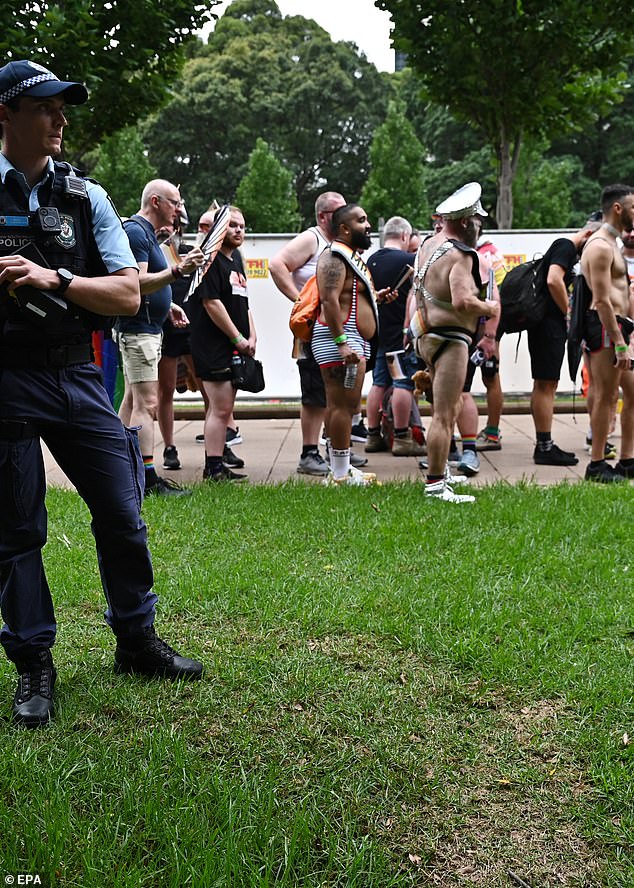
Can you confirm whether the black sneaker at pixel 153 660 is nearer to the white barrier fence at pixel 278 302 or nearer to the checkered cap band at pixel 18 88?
the checkered cap band at pixel 18 88

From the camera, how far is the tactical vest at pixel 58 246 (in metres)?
2.90

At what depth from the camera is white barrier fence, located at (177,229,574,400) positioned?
12695 millimetres

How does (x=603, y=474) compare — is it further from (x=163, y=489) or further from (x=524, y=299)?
(x=163, y=489)

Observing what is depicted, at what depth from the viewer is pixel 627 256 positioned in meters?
8.30

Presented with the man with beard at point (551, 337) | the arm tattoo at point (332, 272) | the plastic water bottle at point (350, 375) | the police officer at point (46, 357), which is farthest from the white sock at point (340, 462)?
the police officer at point (46, 357)

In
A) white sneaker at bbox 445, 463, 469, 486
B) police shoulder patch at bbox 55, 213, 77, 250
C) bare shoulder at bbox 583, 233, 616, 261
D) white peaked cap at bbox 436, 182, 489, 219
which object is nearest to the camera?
police shoulder patch at bbox 55, 213, 77, 250

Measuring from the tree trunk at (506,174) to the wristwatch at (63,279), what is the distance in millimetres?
12404

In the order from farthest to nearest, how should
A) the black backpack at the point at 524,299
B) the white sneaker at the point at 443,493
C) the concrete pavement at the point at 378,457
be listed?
the black backpack at the point at 524,299
the concrete pavement at the point at 378,457
the white sneaker at the point at 443,493

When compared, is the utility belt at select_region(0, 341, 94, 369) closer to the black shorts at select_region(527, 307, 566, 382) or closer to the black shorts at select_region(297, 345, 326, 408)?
the black shorts at select_region(297, 345, 326, 408)

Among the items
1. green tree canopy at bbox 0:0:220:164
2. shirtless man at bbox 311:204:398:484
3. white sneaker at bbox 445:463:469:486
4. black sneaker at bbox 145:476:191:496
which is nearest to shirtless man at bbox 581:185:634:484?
white sneaker at bbox 445:463:469:486

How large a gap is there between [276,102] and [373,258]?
37.6m

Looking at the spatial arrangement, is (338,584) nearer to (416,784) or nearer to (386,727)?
(386,727)
